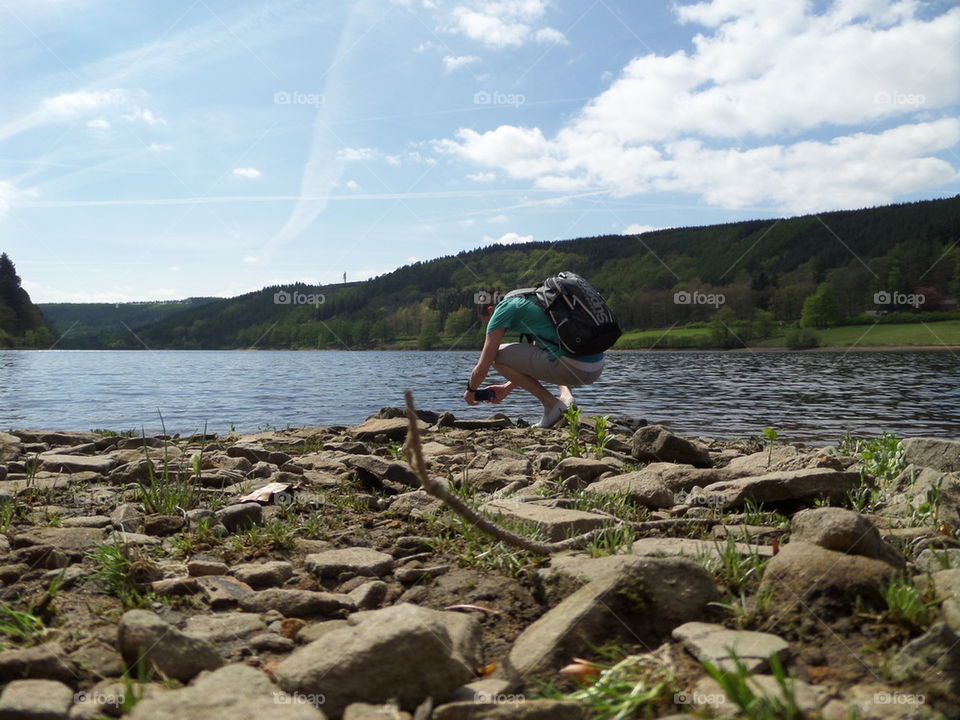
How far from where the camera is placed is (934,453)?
5742mm

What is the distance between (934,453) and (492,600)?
14.7ft

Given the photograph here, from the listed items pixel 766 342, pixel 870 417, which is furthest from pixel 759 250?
pixel 870 417

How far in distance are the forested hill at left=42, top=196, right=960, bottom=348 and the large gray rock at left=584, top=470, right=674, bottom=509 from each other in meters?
84.1

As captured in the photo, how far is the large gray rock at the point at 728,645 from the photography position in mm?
2406

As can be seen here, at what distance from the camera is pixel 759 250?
190 metres

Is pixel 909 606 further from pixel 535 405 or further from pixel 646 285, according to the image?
pixel 646 285

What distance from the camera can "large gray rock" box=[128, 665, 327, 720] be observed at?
207 cm

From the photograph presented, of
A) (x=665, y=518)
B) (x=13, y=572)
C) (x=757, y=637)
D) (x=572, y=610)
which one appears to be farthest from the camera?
(x=665, y=518)

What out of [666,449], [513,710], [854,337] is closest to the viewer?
[513,710]

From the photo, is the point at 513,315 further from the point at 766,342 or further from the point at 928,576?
the point at 766,342

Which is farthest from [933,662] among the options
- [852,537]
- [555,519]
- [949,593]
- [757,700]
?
[555,519]

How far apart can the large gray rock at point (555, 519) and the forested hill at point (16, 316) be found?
394 ft

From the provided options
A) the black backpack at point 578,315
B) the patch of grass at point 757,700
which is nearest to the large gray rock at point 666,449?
the black backpack at point 578,315

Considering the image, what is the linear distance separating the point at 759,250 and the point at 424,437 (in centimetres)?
19891
